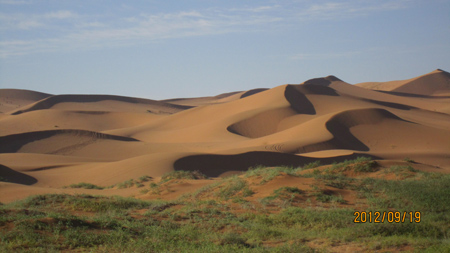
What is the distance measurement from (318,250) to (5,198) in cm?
1115

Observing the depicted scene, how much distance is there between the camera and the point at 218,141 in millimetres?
40688

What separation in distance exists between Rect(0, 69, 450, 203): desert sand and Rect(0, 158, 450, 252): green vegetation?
197cm

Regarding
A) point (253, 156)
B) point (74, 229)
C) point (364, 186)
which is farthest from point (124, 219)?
point (253, 156)

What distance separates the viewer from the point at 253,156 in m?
27.9

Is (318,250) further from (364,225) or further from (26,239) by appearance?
(26,239)

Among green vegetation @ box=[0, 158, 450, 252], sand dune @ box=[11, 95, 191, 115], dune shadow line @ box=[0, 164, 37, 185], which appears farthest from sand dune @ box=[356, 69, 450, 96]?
green vegetation @ box=[0, 158, 450, 252]

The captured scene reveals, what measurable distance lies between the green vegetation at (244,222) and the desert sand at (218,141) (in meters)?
1.97

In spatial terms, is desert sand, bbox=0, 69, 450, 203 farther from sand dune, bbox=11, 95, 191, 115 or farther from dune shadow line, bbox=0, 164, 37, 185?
sand dune, bbox=11, 95, 191, 115

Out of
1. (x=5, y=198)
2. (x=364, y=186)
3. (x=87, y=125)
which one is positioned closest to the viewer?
(x=364, y=186)
